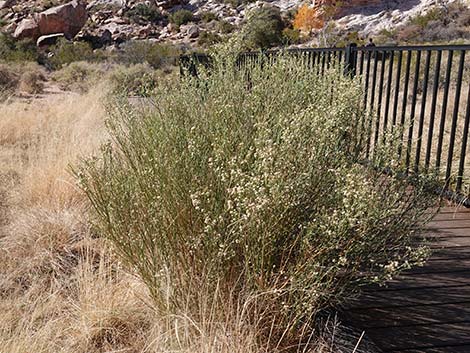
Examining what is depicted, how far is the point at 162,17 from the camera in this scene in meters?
53.6

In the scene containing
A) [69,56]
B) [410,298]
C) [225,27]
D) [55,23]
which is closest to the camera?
[410,298]

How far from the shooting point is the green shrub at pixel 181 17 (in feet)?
166

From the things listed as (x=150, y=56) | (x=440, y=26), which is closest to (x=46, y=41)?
(x=150, y=56)

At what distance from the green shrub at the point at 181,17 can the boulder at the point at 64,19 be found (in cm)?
908

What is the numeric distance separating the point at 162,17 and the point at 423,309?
5365 cm

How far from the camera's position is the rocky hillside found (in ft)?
137

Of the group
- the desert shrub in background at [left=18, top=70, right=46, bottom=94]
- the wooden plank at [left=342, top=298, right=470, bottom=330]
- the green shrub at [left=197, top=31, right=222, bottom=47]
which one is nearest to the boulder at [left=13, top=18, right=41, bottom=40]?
the green shrub at [left=197, top=31, right=222, bottom=47]

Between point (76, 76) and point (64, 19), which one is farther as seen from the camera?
point (64, 19)

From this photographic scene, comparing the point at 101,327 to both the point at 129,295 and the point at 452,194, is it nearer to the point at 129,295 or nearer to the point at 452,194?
the point at 129,295

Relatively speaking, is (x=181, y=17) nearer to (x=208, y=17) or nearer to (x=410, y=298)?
(x=208, y=17)

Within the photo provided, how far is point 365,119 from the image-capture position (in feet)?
12.7

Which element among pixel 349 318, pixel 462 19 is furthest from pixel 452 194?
pixel 462 19

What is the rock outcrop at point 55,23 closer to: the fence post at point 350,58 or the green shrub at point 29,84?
the green shrub at point 29,84

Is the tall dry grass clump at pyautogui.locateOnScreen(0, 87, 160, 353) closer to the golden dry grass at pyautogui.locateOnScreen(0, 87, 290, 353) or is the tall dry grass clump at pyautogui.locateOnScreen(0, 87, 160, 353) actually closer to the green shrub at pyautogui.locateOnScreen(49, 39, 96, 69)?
the golden dry grass at pyautogui.locateOnScreen(0, 87, 290, 353)
